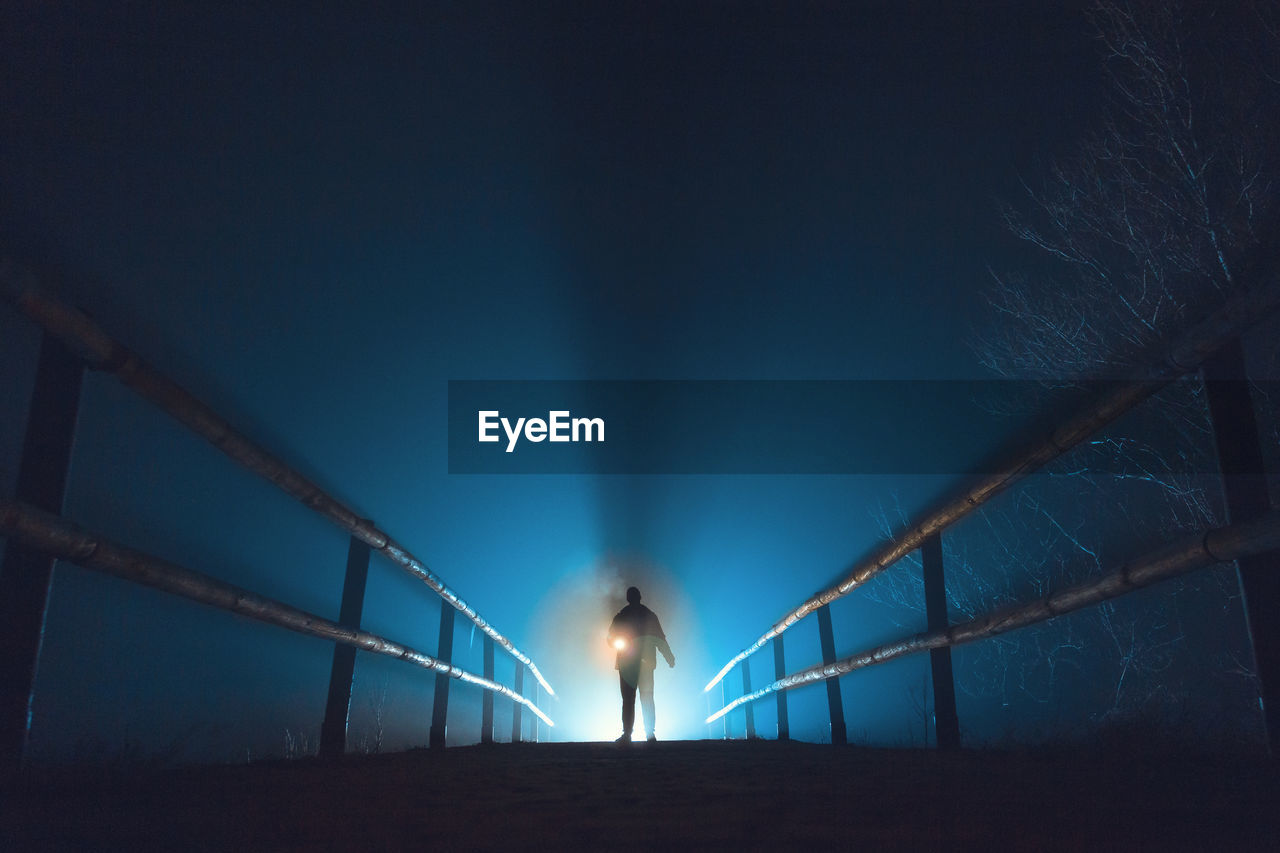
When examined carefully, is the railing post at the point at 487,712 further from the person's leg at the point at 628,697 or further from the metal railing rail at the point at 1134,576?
the metal railing rail at the point at 1134,576

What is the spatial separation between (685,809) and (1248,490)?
166cm

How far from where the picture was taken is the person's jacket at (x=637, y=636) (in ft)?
24.5

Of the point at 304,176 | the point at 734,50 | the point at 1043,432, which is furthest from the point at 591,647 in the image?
the point at 1043,432

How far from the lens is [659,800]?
1703mm

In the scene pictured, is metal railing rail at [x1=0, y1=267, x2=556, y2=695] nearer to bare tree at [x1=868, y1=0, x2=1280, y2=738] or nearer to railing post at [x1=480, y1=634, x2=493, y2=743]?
bare tree at [x1=868, y1=0, x2=1280, y2=738]

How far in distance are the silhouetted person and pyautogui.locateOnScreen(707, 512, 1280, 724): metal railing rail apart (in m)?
4.41

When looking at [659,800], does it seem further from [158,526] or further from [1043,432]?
[158,526]

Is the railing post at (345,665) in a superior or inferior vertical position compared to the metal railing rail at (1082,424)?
inferior

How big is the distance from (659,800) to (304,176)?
15.0 m

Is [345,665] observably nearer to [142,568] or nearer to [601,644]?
[142,568]

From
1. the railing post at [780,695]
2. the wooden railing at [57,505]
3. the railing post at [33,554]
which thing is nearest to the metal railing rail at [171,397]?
the wooden railing at [57,505]

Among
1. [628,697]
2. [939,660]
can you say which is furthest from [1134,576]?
[628,697]

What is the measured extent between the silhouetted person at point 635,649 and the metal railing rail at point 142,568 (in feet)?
15.0

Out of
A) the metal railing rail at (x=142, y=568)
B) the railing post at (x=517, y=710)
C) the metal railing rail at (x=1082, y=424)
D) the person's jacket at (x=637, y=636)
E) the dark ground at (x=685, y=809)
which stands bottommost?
the railing post at (x=517, y=710)
